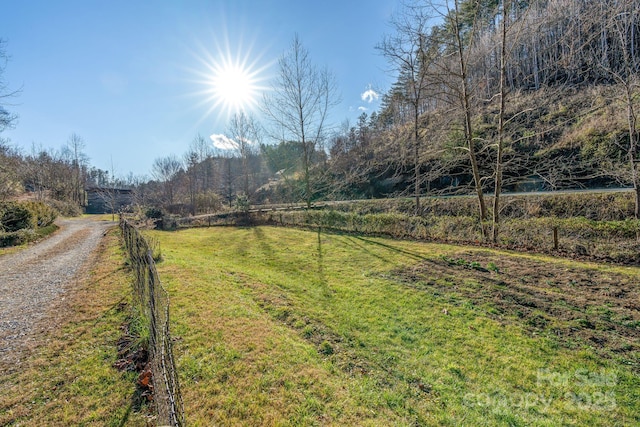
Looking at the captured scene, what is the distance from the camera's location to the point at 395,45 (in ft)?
37.0

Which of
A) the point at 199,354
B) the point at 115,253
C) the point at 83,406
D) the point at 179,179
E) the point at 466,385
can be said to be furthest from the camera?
the point at 179,179

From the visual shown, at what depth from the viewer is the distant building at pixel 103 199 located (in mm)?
37719

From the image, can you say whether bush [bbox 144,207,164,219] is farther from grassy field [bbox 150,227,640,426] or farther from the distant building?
the distant building

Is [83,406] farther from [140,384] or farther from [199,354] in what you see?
[199,354]

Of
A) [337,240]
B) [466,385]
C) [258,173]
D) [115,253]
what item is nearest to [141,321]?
[466,385]

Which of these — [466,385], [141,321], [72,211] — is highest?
[72,211]

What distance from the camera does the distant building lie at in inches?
1485

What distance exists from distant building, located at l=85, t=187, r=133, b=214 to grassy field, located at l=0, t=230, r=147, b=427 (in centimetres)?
4028

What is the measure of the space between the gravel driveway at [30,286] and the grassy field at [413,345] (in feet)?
6.65

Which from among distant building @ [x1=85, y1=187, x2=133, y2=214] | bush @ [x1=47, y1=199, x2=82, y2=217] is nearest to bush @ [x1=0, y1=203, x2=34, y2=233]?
bush @ [x1=47, y1=199, x2=82, y2=217]

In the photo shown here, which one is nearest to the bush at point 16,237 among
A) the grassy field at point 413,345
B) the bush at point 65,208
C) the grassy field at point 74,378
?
the grassy field at point 413,345

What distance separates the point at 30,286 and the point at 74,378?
5.21 metres

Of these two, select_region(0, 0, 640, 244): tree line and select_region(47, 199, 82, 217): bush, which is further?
select_region(47, 199, 82, 217): bush

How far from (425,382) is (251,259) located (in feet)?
25.4
